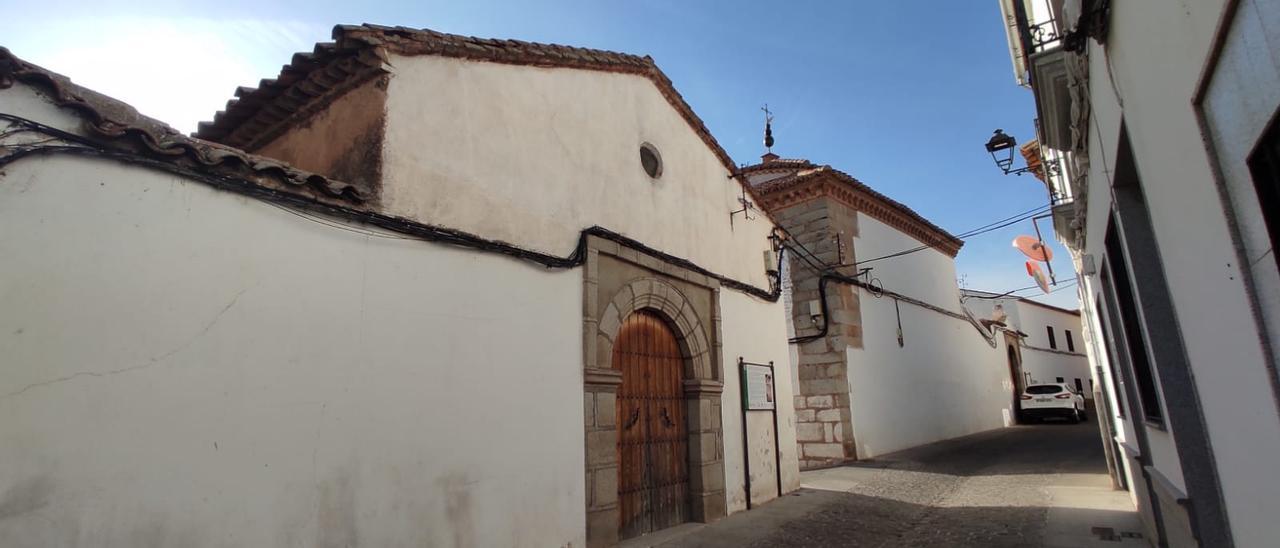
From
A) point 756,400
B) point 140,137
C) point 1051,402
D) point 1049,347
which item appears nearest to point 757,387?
point 756,400

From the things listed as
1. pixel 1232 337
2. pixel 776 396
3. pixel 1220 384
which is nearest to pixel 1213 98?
pixel 1232 337

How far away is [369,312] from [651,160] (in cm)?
376

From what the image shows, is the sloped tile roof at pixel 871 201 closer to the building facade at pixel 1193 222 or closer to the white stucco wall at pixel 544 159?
the white stucco wall at pixel 544 159

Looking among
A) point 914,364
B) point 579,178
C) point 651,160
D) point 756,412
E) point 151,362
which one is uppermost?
point 651,160

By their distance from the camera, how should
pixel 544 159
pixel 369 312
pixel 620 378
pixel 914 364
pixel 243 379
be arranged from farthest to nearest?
pixel 914 364 < pixel 620 378 < pixel 544 159 < pixel 369 312 < pixel 243 379

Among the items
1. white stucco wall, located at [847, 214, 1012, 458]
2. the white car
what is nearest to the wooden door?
white stucco wall, located at [847, 214, 1012, 458]

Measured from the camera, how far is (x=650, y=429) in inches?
232

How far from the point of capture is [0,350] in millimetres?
2447

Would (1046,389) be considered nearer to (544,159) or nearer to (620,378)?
(620,378)

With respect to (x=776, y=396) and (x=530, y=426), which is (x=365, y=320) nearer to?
(x=530, y=426)

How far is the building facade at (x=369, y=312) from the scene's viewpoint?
2645mm

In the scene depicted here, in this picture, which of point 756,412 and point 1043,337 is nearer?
point 756,412

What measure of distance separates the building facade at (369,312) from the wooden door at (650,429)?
3cm

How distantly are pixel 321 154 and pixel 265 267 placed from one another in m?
1.50
